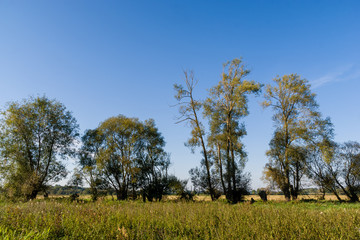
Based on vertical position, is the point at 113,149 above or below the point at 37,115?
below

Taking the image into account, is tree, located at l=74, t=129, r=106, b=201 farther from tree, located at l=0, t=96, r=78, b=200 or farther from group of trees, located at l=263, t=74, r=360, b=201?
group of trees, located at l=263, t=74, r=360, b=201

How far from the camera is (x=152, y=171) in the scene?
24.5 m

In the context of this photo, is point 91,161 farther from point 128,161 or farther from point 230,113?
point 230,113

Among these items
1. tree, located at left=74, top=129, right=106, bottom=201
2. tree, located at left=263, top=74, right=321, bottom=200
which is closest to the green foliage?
tree, located at left=74, top=129, right=106, bottom=201

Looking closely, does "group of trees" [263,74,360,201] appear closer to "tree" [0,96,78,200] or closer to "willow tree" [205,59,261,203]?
"willow tree" [205,59,261,203]

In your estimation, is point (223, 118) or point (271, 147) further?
point (271, 147)

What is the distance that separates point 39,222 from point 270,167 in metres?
24.6

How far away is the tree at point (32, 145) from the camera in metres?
21.0

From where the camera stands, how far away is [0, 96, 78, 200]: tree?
68.7ft

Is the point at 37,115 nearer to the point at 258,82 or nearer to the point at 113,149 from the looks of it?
the point at 113,149

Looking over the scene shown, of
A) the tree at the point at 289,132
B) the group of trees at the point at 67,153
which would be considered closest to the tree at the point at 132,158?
the group of trees at the point at 67,153

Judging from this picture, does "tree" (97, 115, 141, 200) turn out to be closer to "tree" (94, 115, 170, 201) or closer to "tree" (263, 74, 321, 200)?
"tree" (94, 115, 170, 201)

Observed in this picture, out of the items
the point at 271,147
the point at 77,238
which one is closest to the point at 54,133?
the point at 77,238

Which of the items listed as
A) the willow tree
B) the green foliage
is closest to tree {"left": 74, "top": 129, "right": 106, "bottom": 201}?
the green foliage
